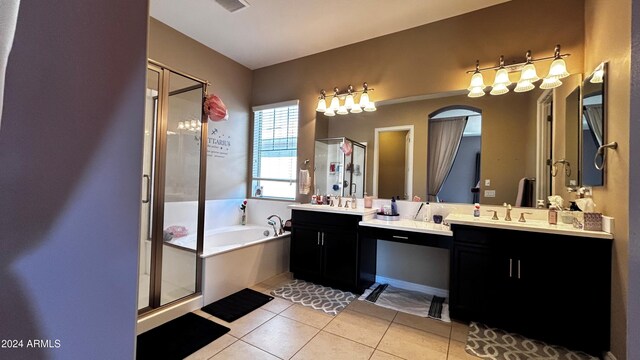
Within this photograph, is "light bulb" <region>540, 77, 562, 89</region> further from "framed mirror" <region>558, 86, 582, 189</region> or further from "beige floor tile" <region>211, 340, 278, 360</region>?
"beige floor tile" <region>211, 340, 278, 360</region>

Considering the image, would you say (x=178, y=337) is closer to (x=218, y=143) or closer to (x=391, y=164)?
(x=218, y=143)

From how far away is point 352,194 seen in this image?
3.24m

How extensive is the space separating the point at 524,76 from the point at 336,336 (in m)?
2.82

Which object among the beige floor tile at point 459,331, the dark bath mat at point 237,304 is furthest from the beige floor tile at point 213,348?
the beige floor tile at point 459,331

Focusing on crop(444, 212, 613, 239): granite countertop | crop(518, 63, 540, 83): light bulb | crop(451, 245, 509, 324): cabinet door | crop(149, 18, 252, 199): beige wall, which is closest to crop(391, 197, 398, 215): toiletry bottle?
crop(444, 212, 613, 239): granite countertop

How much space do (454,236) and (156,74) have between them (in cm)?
305

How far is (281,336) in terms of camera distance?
6.39 ft

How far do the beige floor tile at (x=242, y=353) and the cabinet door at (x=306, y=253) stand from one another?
3.81 ft

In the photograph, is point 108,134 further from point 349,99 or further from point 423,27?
point 423,27

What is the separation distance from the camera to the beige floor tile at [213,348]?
5.56 feet

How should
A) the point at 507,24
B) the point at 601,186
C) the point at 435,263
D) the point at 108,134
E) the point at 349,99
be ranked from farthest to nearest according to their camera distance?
the point at 349,99 < the point at 435,263 < the point at 507,24 < the point at 601,186 < the point at 108,134

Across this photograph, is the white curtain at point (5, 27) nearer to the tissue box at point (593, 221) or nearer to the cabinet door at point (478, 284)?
the cabinet door at point (478, 284)

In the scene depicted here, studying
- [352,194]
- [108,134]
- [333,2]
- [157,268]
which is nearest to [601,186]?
[352,194]

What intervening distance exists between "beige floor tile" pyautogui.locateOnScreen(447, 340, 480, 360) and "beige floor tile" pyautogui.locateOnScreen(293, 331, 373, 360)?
0.58m
